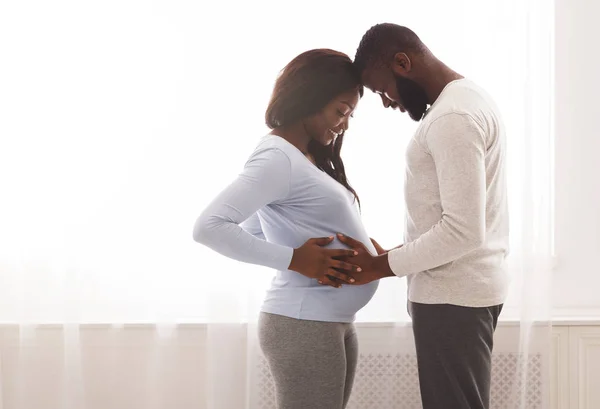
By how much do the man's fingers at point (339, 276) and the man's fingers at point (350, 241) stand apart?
0.08 m

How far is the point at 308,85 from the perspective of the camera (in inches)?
62.9

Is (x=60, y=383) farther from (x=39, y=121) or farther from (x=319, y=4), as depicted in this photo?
(x=319, y=4)

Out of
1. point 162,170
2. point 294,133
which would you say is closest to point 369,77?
point 294,133

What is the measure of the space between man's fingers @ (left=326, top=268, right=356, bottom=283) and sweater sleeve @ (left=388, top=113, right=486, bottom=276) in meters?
0.20

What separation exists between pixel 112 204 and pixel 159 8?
0.67m

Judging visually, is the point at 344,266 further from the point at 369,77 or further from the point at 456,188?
the point at 369,77

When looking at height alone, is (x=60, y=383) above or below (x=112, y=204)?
below

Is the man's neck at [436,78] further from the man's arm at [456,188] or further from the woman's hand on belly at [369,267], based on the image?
the woman's hand on belly at [369,267]

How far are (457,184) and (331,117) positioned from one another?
39 cm

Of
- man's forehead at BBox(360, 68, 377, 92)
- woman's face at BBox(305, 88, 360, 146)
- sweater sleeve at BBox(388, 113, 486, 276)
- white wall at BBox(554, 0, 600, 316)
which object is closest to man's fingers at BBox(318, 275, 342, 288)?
sweater sleeve at BBox(388, 113, 486, 276)

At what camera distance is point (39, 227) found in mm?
2297

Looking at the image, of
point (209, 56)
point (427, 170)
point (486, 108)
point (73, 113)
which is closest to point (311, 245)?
point (427, 170)

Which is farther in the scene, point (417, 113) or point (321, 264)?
point (417, 113)

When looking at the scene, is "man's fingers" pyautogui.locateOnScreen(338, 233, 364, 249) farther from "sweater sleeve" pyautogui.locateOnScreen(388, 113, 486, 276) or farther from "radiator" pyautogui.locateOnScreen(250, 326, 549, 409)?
"radiator" pyautogui.locateOnScreen(250, 326, 549, 409)
